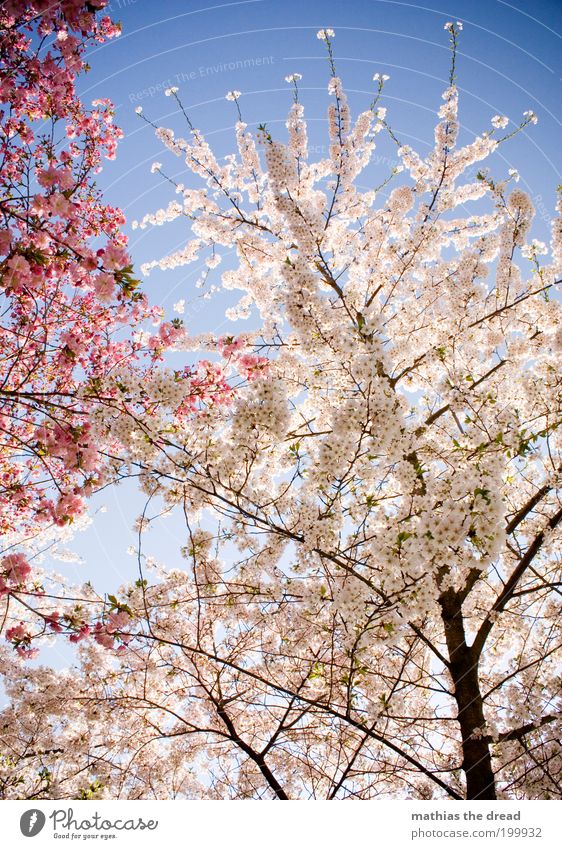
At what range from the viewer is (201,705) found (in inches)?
235

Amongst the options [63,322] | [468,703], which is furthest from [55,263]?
[468,703]

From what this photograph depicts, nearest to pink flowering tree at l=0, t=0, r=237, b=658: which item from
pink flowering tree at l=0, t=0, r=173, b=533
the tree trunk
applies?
pink flowering tree at l=0, t=0, r=173, b=533

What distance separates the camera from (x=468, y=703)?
4.16 meters

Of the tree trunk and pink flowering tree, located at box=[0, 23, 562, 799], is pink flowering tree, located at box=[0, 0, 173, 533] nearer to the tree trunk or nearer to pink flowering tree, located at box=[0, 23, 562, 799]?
pink flowering tree, located at box=[0, 23, 562, 799]

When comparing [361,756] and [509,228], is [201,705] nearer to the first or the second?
[361,756]

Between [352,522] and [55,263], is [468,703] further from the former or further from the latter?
[55,263]
